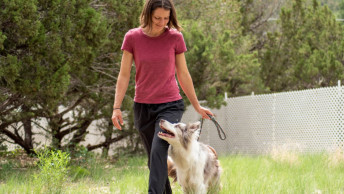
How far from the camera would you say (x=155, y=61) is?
3.78 metres

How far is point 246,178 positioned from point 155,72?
2713 millimetres

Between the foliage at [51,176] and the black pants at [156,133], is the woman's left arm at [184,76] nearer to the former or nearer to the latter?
the black pants at [156,133]

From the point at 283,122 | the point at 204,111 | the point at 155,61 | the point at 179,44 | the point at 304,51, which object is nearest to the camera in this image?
the point at 155,61

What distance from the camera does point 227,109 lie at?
13500 millimetres

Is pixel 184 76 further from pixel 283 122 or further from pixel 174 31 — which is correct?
pixel 283 122

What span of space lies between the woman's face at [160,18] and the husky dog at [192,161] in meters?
0.86

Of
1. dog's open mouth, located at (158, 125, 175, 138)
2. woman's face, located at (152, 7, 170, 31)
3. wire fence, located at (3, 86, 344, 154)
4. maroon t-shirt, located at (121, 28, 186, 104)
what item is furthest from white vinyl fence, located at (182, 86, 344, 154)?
woman's face, located at (152, 7, 170, 31)

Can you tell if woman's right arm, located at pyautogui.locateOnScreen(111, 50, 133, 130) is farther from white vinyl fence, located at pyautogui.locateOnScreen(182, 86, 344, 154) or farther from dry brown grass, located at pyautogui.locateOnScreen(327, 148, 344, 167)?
white vinyl fence, located at pyautogui.locateOnScreen(182, 86, 344, 154)

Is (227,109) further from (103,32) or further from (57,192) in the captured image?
(57,192)

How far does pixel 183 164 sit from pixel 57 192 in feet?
4.07

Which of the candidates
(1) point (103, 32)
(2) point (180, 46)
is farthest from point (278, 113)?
(2) point (180, 46)

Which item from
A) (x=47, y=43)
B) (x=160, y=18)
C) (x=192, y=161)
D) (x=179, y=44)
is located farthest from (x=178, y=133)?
(x=47, y=43)

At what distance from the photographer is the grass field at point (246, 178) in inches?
190

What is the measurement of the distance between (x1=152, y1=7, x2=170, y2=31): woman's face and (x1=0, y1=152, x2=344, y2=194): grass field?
6.33ft
